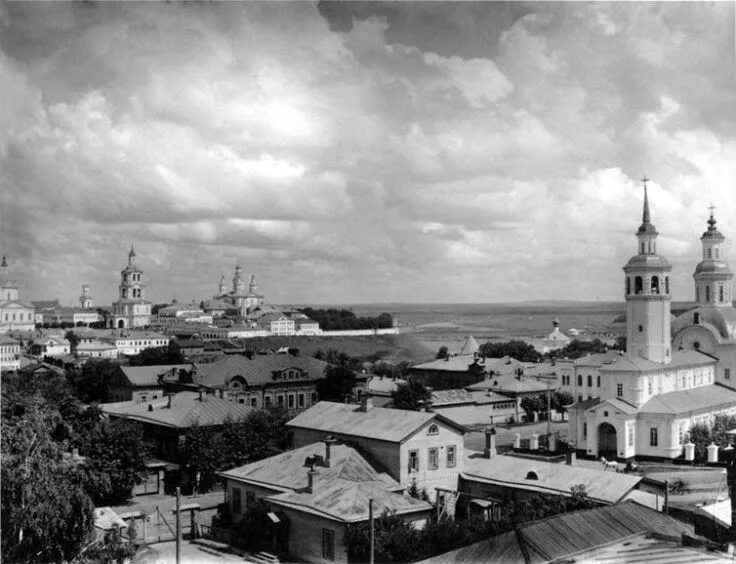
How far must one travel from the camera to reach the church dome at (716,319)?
150 ft

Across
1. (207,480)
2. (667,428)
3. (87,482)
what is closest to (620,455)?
(667,428)

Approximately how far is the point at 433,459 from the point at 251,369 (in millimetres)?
25358

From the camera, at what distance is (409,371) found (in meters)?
70.4

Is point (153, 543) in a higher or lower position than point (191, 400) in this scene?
lower

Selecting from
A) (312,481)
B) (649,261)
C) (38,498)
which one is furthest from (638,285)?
(38,498)

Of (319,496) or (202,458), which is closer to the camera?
(319,496)

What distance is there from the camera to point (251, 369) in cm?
4866

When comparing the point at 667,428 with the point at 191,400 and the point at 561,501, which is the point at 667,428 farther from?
the point at 191,400

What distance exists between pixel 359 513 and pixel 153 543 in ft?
20.3

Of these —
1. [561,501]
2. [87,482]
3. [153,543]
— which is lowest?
[153,543]

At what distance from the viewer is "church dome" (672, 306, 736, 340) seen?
45.7m

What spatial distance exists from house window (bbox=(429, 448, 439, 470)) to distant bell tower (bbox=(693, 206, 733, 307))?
27.9 m

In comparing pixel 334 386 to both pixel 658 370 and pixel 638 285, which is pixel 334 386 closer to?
pixel 638 285

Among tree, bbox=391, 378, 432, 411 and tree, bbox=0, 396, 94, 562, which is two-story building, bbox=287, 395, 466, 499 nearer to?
tree, bbox=0, 396, 94, 562
